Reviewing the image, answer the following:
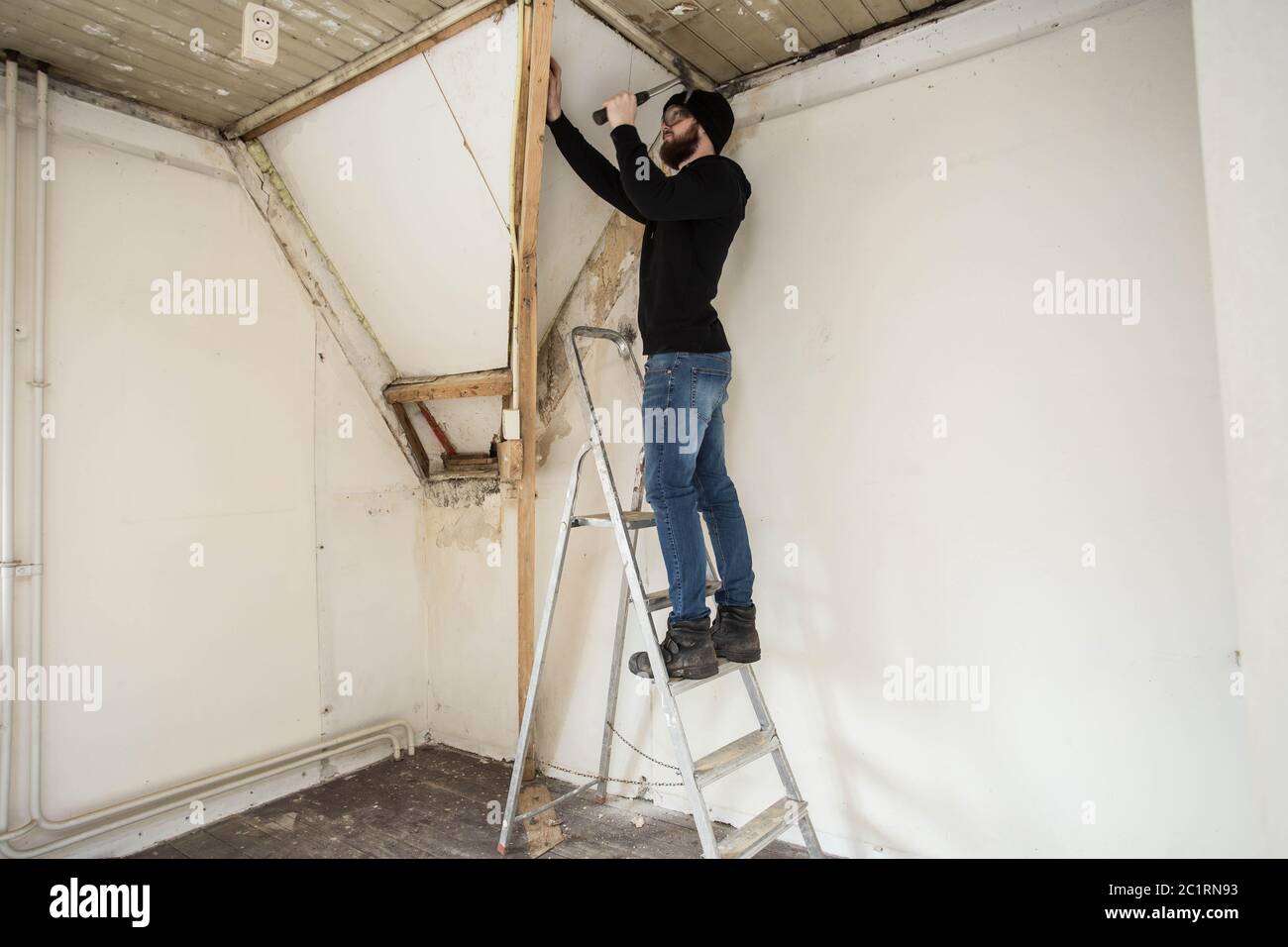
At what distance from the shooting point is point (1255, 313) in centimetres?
121

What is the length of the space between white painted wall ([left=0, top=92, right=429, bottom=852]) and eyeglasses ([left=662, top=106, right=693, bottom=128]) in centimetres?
146

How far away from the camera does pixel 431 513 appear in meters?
3.11

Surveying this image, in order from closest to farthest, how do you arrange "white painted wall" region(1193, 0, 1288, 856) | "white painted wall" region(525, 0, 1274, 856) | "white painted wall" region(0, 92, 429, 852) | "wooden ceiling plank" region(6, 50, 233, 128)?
"white painted wall" region(1193, 0, 1288, 856) → "white painted wall" region(525, 0, 1274, 856) → "wooden ceiling plank" region(6, 50, 233, 128) → "white painted wall" region(0, 92, 429, 852)

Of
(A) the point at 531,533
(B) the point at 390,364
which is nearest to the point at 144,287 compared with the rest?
(B) the point at 390,364

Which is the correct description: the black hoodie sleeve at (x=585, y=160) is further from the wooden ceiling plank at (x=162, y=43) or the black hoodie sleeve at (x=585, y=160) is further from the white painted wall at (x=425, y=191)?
the wooden ceiling plank at (x=162, y=43)

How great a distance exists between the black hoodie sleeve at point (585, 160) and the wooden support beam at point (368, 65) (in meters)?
0.30

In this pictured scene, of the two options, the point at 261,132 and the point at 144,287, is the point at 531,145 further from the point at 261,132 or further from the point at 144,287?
the point at 144,287

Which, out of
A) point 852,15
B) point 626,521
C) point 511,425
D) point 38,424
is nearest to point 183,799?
point 38,424

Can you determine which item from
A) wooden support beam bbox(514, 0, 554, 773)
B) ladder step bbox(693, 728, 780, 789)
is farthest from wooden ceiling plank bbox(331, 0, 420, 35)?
ladder step bbox(693, 728, 780, 789)

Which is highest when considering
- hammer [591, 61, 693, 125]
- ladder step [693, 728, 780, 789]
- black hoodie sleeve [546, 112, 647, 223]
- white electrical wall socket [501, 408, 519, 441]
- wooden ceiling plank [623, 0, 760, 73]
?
wooden ceiling plank [623, 0, 760, 73]

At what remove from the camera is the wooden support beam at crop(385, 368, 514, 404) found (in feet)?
8.46

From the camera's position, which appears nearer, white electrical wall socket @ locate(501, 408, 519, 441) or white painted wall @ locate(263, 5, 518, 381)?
white painted wall @ locate(263, 5, 518, 381)

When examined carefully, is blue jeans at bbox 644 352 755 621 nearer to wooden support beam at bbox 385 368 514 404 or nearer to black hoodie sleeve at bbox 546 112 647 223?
black hoodie sleeve at bbox 546 112 647 223
